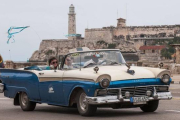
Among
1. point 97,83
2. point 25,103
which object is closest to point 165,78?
point 97,83

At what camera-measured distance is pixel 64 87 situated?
1168 cm

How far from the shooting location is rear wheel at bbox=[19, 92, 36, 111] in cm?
1314

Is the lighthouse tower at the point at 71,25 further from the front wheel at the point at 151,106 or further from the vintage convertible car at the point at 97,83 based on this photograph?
the front wheel at the point at 151,106

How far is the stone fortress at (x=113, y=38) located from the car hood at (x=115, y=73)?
164m

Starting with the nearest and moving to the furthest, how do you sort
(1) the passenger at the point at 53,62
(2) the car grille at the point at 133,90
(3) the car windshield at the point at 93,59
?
(2) the car grille at the point at 133,90 < (3) the car windshield at the point at 93,59 < (1) the passenger at the point at 53,62

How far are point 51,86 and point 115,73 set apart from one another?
171 centimetres

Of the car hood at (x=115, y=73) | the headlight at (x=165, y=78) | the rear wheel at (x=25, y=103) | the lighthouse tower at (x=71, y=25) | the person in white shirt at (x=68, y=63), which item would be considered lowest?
the rear wheel at (x=25, y=103)

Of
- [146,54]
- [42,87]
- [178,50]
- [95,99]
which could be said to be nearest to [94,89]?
[95,99]

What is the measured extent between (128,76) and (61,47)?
559 feet

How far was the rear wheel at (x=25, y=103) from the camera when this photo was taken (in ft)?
43.1

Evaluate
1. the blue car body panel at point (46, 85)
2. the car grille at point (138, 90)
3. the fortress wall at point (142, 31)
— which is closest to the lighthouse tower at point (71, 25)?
the fortress wall at point (142, 31)

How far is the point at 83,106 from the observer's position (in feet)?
36.9

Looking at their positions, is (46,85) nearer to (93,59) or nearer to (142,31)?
(93,59)

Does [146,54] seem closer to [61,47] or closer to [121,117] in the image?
[61,47]
